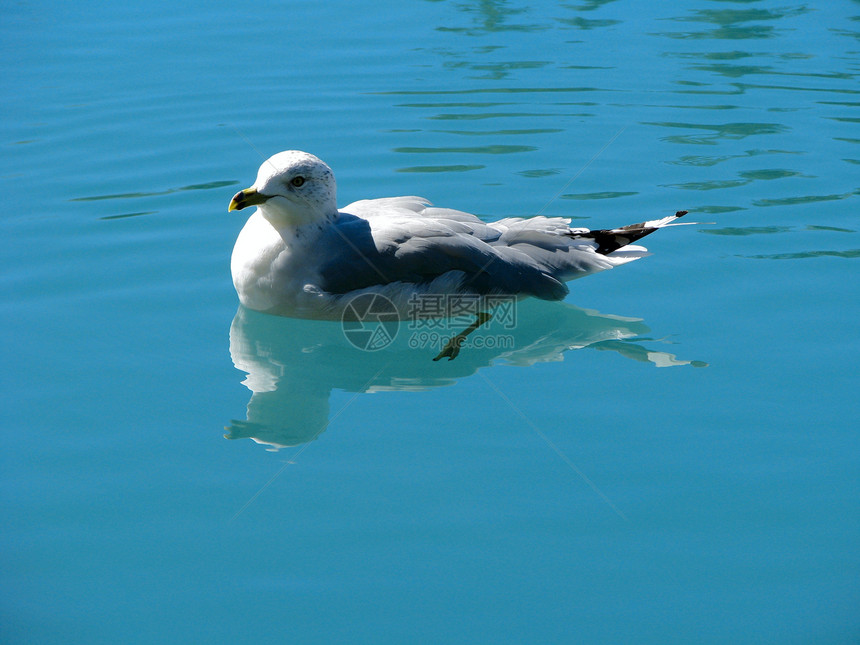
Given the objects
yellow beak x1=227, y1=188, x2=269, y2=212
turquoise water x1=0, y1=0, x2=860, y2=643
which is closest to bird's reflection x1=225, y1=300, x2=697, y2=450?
turquoise water x1=0, y1=0, x2=860, y2=643

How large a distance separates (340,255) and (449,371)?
3.08 feet

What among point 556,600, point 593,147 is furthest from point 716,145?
point 556,600

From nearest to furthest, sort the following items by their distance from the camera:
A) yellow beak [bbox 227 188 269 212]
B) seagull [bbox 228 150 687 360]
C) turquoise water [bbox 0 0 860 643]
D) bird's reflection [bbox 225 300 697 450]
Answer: turquoise water [bbox 0 0 860 643], bird's reflection [bbox 225 300 697 450], yellow beak [bbox 227 188 269 212], seagull [bbox 228 150 687 360]

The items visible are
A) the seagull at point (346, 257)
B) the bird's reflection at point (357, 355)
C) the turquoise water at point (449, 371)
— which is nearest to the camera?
the turquoise water at point (449, 371)

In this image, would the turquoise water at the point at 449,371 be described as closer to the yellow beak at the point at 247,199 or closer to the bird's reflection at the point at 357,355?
the bird's reflection at the point at 357,355

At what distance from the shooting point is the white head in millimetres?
5402

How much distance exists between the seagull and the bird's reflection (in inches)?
5.3

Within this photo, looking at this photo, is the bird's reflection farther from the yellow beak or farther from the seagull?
the yellow beak

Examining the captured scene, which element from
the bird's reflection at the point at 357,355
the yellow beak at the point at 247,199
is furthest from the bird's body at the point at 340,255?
the bird's reflection at the point at 357,355

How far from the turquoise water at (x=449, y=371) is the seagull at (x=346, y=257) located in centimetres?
27

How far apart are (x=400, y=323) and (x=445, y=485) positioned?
1781 mm

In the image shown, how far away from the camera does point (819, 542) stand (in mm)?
3826

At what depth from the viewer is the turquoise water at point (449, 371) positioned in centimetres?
363

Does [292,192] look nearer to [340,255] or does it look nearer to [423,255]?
[340,255]
